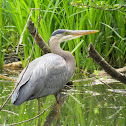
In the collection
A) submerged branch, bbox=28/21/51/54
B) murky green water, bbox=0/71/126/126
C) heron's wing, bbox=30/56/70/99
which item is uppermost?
submerged branch, bbox=28/21/51/54

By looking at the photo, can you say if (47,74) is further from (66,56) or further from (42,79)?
(66,56)

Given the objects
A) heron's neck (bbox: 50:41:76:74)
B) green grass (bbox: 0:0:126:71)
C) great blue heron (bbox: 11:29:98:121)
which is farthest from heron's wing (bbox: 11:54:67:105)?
green grass (bbox: 0:0:126:71)

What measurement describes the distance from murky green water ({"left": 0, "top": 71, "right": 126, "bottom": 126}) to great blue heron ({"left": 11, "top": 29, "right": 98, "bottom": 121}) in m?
0.29

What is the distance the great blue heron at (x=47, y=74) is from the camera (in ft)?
14.6

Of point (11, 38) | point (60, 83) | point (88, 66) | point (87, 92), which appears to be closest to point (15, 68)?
point (11, 38)

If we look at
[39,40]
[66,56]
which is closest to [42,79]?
[66,56]

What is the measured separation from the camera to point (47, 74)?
4.82 metres

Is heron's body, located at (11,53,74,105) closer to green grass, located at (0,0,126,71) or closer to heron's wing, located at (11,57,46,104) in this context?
heron's wing, located at (11,57,46,104)

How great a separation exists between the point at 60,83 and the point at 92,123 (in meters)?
0.94

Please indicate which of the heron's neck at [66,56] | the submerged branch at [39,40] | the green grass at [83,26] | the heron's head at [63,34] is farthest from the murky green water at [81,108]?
the green grass at [83,26]

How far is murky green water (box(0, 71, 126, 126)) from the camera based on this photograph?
4.39m

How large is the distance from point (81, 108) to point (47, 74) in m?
0.71

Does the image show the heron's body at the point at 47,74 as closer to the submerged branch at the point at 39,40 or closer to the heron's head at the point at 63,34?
the heron's head at the point at 63,34

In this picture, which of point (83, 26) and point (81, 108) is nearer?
point (81, 108)
